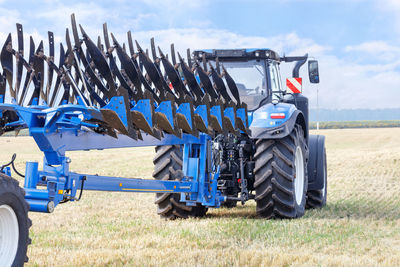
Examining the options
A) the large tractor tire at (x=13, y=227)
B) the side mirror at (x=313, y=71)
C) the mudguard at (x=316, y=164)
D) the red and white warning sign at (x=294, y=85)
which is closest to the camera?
the large tractor tire at (x=13, y=227)

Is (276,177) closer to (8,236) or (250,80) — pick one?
(250,80)

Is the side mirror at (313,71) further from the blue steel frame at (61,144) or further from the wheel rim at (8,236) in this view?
the wheel rim at (8,236)

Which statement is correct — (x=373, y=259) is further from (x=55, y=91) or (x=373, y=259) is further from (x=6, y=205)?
(x=55, y=91)

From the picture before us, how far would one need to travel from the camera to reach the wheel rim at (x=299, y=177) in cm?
723

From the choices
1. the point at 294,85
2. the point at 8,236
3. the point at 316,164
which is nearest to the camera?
the point at 8,236

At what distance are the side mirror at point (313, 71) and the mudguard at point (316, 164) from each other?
1.25 m

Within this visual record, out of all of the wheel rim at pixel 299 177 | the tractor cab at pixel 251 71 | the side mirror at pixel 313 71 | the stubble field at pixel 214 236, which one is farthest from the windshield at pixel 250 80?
the stubble field at pixel 214 236

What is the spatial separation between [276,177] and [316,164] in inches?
64.0

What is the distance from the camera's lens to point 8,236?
3.51 metres

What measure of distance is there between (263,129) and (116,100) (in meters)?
2.89

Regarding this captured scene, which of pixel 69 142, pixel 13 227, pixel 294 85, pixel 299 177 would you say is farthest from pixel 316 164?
pixel 13 227

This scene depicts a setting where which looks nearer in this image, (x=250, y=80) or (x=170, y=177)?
(x=170, y=177)

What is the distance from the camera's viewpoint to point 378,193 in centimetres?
1037

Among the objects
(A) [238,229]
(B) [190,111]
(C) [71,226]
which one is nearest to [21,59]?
(B) [190,111]
